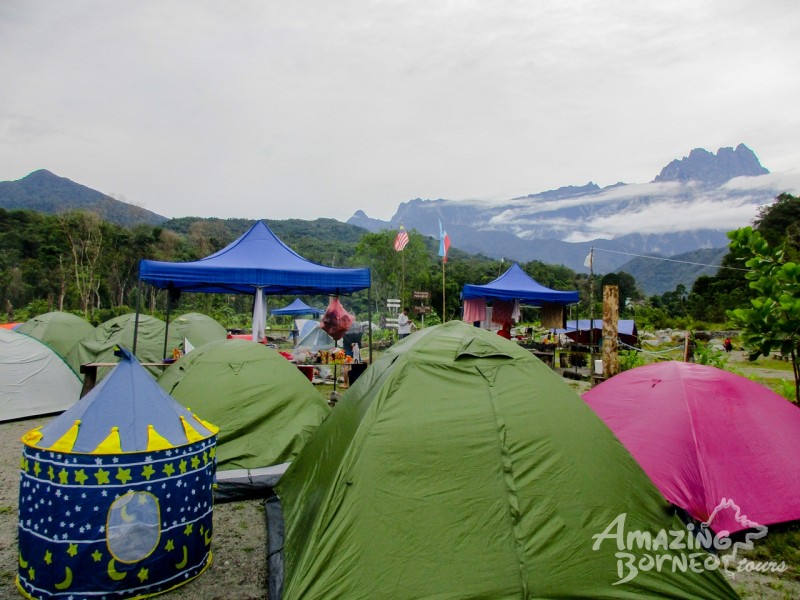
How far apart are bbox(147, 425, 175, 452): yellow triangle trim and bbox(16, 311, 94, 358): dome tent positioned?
8833mm

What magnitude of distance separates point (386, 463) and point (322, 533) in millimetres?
507

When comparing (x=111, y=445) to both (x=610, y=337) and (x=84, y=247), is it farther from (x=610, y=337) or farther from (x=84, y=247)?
(x=84, y=247)

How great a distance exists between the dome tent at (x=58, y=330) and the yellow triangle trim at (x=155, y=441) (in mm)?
8833

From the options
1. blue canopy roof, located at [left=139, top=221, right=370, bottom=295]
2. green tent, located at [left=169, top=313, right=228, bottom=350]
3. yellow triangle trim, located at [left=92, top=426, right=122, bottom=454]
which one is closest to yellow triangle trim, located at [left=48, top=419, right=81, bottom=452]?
yellow triangle trim, located at [left=92, top=426, right=122, bottom=454]

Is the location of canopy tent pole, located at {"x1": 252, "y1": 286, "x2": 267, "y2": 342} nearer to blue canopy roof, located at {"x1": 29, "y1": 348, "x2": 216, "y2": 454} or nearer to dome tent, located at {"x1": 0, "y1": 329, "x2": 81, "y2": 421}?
dome tent, located at {"x1": 0, "y1": 329, "x2": 81, "y2": 421}

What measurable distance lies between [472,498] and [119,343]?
894cm

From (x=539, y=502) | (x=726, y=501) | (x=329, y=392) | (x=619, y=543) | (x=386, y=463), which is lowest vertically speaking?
(x=329, y=392)

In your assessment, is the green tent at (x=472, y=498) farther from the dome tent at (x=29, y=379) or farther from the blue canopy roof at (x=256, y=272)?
the dome tent at (x=29, y=379)

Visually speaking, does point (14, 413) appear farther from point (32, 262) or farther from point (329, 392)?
point (32, 262)

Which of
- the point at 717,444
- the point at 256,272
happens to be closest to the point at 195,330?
the point at 256,272

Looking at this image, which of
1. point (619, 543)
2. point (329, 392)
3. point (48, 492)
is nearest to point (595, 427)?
point (619, 543)

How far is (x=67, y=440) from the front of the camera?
2932mm

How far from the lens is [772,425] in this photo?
4.32 metres

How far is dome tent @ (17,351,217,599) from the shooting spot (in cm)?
286
